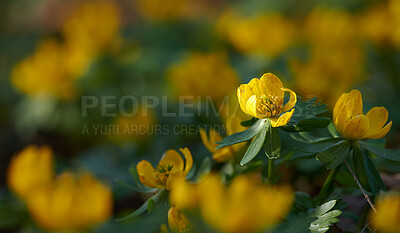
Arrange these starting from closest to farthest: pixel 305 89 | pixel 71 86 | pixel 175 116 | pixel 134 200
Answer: pixel 175 116 → pixel 305 89 → pixel 134 200 → pixel 71 86

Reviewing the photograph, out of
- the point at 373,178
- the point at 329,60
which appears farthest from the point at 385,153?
the point at 329,60

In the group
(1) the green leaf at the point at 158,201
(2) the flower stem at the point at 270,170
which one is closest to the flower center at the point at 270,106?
(2) the flower stem at the point at 270,170

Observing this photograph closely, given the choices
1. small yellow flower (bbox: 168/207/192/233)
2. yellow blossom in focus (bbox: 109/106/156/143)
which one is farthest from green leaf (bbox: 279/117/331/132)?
yellow blossom in focus (bbox: 109/106/156/143)

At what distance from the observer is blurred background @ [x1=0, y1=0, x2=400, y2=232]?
183cm

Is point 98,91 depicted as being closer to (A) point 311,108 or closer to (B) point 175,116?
(B) point 175,116

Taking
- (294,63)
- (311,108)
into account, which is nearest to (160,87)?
(294,63)

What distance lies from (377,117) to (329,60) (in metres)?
1.11

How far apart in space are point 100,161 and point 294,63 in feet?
3.79

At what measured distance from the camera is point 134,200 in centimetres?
206

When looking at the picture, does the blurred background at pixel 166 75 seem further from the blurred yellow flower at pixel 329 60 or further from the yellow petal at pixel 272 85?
the yellow petal at pixel 272 85

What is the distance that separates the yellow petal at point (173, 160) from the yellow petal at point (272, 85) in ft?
0.99

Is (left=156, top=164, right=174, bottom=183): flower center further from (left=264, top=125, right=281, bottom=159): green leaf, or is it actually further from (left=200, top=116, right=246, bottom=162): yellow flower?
(left=264, top=125, right=281, bottom=159): green leaf

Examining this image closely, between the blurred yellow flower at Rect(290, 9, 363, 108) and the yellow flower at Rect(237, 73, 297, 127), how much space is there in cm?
85

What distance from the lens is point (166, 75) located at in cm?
251
